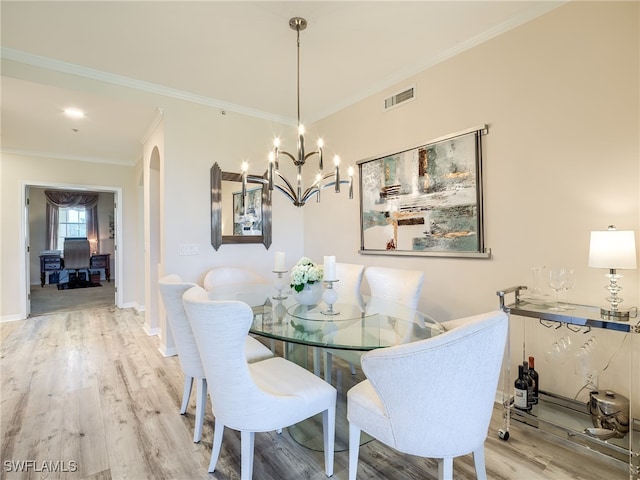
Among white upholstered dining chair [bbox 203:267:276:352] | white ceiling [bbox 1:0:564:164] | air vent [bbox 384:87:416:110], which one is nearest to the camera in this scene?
white ceiling [bbox 1:0:564:164]

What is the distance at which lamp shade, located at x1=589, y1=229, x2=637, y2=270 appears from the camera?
1.66m

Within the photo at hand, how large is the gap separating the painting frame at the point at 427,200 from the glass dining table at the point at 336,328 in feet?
2.73

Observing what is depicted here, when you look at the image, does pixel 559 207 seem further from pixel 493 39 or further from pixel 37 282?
pixel 37 282

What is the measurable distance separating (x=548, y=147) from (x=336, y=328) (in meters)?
1.91

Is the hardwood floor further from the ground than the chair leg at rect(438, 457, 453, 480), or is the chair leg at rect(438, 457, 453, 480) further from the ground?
the chair leg at rect(438, 457, 453, 480)

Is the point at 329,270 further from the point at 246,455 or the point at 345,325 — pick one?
the point at 246,455

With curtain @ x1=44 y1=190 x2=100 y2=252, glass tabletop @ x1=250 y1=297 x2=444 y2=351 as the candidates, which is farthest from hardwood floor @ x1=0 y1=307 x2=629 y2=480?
curtain @ x1=44 y1=190 x2=100 y2=252

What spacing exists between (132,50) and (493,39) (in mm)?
2939

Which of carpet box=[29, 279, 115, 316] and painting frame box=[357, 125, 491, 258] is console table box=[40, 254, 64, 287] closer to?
carpet box=[29, 279, 115, 316]

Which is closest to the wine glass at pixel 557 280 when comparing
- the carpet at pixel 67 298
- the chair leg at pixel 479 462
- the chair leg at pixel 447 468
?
the chair leg at pixel 479 462

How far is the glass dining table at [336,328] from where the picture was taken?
1.63 metres

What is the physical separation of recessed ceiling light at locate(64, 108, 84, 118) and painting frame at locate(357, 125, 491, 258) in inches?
125

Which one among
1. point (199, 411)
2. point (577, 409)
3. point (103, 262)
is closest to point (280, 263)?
point (199, 411)

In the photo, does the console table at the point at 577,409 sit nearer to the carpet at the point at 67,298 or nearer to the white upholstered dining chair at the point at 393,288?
the white upholstered dining chair at the point at 393,288
